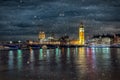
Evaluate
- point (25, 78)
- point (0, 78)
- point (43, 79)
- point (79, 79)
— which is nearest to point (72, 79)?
point (79, 79)

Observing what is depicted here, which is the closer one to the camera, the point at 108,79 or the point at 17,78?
the point at 108,79

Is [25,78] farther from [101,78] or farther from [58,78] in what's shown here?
[101,78]

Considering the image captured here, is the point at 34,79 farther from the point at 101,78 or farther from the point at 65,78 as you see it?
the point at 101,78

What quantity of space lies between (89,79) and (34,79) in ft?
14.5

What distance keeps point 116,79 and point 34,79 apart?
21.6 feet

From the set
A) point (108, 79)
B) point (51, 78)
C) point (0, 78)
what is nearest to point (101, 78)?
point (108, 79)

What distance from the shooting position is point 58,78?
2633 cm

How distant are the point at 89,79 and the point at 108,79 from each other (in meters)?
1.50

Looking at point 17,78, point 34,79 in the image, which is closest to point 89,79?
point 34,79

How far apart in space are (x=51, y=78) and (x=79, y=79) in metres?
2.44

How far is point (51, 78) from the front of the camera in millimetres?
26359

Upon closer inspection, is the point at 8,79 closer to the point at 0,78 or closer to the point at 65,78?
the point at 0,78

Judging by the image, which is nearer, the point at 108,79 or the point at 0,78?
the point at 108,79

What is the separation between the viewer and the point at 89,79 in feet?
83.0
